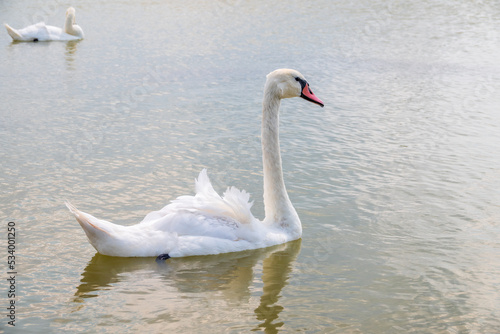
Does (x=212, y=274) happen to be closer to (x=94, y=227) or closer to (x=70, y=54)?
(x=94, y=227)

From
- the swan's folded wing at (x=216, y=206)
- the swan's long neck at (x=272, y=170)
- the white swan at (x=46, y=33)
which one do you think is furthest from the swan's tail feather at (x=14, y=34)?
the swan's folded wing at (x=216, y=206)

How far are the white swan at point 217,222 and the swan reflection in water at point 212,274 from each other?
91mm

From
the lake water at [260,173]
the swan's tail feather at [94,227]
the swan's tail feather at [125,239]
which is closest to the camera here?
the lake water at [260,173]

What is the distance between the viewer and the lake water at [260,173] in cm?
513

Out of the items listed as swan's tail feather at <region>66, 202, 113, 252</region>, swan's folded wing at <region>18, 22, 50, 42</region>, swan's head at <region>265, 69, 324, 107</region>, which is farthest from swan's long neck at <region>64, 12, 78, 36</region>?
swan's tail feather at <region>66, 202, 113, 252</region>

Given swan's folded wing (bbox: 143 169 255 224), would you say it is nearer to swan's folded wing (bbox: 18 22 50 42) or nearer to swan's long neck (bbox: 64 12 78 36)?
swan's long neck (bbox: 64 12 78 36)

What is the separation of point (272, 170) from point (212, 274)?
4.26 ft

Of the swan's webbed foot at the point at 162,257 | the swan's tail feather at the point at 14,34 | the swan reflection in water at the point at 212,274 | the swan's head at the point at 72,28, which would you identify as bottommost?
the swan reflection in water at the point at 212,274

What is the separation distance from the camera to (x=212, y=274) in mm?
5660

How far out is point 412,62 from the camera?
46.0ft

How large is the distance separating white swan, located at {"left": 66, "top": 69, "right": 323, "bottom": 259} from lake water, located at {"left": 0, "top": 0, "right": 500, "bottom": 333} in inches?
5.3

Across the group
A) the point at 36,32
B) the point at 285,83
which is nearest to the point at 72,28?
the point at 36,32

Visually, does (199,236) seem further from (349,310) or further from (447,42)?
(447,42)

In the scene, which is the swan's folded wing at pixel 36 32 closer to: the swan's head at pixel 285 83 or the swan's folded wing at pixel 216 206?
the swan's head at pixel 285 83
